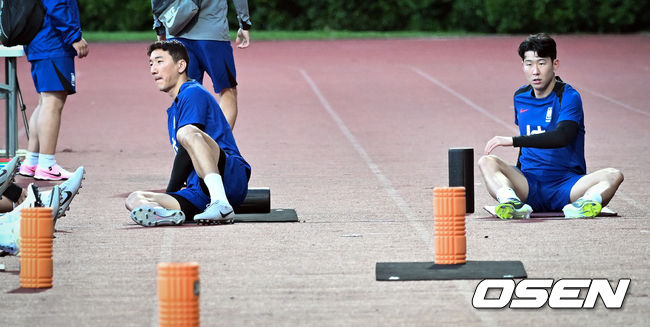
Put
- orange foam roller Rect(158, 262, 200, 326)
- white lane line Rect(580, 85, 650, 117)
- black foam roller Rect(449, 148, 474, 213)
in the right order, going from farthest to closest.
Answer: white lane line Rect(580, 85, 650, 117) < black foam roller Rect(449, 148, 474, 213) < orange foam roller Rect(158, 262, 200, 326)

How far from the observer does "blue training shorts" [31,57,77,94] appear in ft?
37.2

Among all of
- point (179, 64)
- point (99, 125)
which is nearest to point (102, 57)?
point (99, 125)

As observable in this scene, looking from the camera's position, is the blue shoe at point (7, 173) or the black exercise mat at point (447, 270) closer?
the black exercise mat at point (447, 270)

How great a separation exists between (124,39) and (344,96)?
16139mm

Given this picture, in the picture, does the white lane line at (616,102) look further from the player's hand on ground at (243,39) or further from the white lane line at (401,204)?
the player's hand on ground at (243,39)

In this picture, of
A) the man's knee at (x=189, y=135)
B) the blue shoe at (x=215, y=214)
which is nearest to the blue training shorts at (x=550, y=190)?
the blue shoe at (x=215, y=214)

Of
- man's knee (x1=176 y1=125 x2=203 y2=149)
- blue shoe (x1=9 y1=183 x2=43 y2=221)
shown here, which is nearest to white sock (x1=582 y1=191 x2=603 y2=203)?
man's knee (x1=176 y1=125 x2=203 y2=149)

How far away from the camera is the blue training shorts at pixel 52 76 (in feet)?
37.2

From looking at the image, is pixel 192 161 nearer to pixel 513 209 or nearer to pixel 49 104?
pixel 513 209

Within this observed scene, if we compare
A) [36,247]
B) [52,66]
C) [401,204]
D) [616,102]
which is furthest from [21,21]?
[616,102]

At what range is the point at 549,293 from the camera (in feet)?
20.3

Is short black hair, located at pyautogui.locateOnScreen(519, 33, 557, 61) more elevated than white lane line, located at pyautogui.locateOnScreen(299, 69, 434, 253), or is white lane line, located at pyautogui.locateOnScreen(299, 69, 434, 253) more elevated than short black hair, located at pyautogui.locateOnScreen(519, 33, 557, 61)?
short black hair, located at pyautogui.locateOnScreen(519, 33, 557, 61)

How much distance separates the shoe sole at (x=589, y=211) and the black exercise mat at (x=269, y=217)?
1.93 meters

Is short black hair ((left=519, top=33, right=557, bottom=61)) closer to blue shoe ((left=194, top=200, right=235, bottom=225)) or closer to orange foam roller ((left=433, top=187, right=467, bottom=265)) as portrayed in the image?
blue shoe ((left=194, top=200, right=235, bottom=225))
